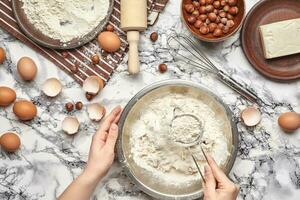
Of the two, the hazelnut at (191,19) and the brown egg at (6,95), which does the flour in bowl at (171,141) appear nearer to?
the hazelnut at (191,19)

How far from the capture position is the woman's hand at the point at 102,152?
1469mm

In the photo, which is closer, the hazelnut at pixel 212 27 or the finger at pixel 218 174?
the finger at pixel 218 174

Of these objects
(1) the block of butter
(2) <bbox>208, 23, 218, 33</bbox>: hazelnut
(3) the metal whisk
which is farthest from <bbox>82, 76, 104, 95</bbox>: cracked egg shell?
(1) the block of butter

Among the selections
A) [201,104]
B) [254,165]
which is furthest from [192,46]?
[254,165]

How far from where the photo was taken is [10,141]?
1.54m

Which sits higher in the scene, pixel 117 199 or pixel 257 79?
pixel 257 79

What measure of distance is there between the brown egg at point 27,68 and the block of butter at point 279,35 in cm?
64

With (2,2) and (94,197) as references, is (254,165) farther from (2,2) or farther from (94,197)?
(2,2)

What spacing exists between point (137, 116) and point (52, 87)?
0.26m

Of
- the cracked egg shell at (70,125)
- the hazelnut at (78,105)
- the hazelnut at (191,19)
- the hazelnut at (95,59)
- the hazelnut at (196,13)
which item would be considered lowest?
the cracked egg shell at (70,125)

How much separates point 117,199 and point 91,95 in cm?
30

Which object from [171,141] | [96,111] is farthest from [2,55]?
[171,141]

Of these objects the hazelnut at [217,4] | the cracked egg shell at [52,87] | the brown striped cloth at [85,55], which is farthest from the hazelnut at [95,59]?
the hazelnut at [217,4]

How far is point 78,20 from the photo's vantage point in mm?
1557
